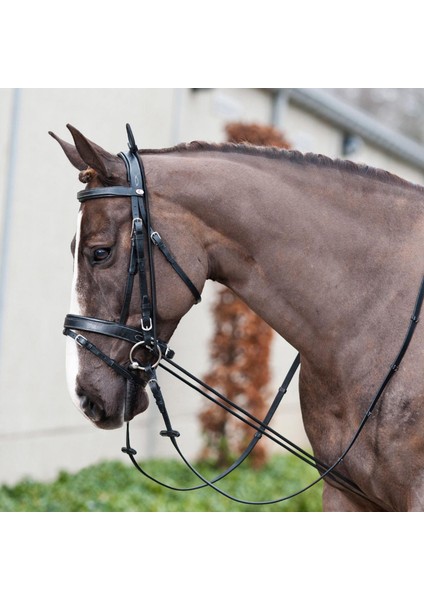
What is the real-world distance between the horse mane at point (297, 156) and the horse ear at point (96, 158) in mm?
186

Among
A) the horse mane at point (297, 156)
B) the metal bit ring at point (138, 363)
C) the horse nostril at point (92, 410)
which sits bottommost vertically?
the horse nostril at point (92, 410)

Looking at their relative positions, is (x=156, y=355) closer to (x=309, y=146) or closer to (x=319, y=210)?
(x=319, y=210)

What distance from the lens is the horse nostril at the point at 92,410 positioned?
2635 mm

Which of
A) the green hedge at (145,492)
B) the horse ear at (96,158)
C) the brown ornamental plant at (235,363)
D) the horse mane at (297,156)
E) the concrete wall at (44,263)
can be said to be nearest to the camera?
the horse ear at (96,158)

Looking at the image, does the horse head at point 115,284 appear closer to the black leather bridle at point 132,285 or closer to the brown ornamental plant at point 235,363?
the black leather bridle at point 132,285

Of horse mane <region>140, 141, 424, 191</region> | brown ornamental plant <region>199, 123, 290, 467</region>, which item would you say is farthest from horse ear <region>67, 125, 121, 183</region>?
brown ornamental plant <region>199, 123, 290, 467</region>

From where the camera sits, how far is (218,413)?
7.59 metres

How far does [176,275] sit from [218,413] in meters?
5.15

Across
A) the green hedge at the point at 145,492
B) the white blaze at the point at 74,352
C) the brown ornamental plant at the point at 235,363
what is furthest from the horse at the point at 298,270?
the brown ornamental plant at the point at 235,363

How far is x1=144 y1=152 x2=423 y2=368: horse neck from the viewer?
268 centimetres

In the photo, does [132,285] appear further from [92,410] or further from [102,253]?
[92,410]

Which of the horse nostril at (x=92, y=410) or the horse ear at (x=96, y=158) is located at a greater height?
the horse ear at (x=96, y=158)

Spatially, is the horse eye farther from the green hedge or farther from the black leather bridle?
the green hedge

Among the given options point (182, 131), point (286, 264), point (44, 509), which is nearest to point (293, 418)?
point (182, 131)
